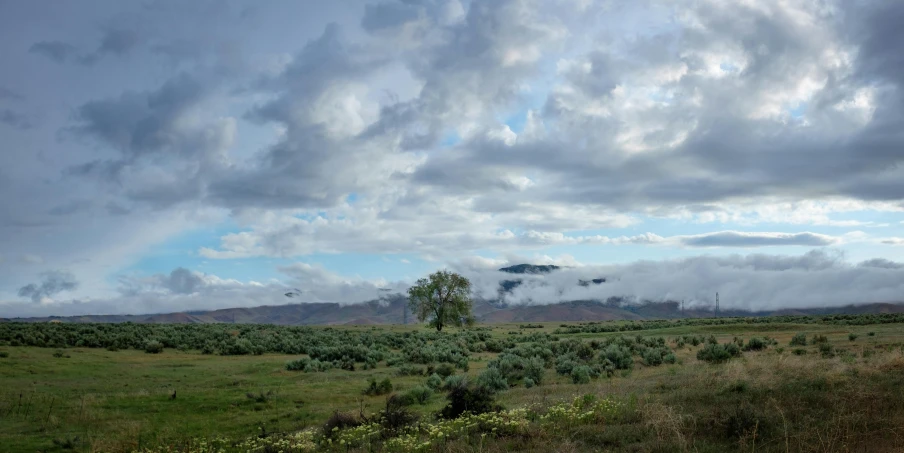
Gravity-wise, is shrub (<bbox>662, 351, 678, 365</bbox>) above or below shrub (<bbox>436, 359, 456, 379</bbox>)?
above

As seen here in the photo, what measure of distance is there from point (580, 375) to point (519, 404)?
267 inches

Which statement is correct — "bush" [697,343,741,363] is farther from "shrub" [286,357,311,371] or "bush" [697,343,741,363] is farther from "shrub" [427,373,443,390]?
"shrub" [286,357,311,371]

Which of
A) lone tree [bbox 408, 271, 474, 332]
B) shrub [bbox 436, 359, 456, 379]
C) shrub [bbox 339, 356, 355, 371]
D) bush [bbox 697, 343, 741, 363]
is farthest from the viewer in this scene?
lone tree [bbox 408, 271, 474, 332]

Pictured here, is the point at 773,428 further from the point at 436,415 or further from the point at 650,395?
the point at 436,415

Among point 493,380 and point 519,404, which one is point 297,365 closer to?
point 493,380

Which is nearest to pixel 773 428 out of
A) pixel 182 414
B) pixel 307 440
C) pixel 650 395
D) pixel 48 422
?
pixel 650 395

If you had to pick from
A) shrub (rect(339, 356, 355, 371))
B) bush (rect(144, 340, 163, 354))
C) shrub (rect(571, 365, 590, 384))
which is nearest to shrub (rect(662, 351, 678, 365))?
shrub (rect(571, 365, 590, 384))

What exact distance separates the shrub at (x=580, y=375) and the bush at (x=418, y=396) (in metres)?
6.29

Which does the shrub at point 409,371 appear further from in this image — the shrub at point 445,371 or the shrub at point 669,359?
the shrub at point 669,359

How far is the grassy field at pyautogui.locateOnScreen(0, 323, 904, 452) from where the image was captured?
10844 millimetres

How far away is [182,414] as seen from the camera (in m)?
19.3

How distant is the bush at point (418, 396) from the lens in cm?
1983

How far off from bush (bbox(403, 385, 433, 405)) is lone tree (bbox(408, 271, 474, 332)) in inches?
2351

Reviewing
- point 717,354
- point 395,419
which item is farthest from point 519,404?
point 717,354
